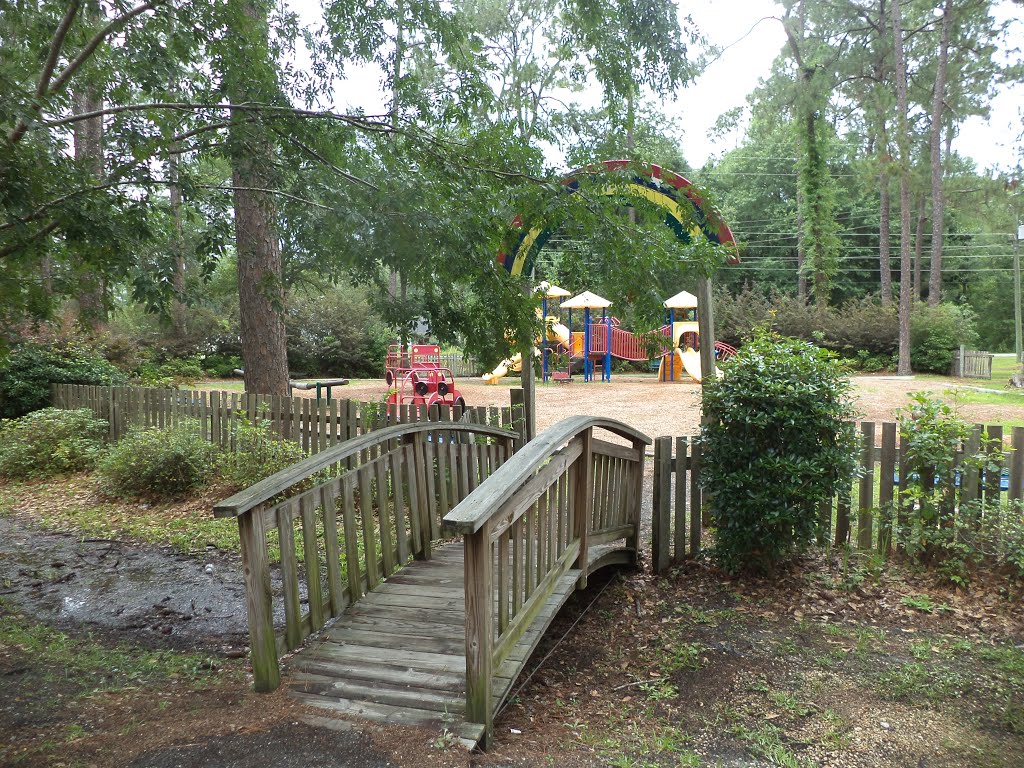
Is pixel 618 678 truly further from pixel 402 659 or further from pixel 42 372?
pixel 42 372

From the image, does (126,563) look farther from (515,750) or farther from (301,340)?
(301,340)

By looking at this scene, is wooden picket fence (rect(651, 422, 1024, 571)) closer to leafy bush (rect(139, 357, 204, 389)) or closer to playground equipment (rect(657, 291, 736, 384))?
leafy bush (rect(139, 357, 204, 389))

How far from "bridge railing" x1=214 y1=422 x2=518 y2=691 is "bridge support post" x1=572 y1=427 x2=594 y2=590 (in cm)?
116

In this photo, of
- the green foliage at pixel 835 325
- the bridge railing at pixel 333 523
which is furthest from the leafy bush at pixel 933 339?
the bridge railing at pixel 333 523

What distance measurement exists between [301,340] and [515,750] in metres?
24.0

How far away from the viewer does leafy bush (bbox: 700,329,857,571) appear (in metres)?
5.20

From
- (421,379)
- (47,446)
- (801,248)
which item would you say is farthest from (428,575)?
(801,248)

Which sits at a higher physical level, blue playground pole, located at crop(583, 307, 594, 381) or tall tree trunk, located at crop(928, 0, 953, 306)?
tall tree trunk, located at crop(928, 0, 953, 306)

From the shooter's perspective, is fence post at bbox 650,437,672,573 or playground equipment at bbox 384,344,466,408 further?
playground equipment at bbox 384,344,466,408

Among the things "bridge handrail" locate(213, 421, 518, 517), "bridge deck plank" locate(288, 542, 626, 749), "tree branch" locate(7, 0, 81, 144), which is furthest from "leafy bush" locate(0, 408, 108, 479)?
"bridge deck plank" locate(288, 542, 626, 749)

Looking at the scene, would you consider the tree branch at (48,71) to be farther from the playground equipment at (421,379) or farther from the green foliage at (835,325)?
the green foliage at (835,325)

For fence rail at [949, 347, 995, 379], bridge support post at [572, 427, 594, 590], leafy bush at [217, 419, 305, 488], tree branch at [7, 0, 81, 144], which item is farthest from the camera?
fence rail at [949, 347, 995, 379]

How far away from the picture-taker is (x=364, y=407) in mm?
7855

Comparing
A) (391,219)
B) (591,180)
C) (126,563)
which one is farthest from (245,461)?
(591,180)
